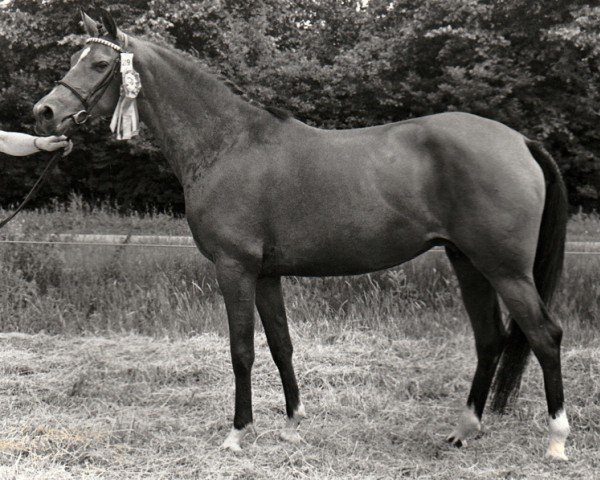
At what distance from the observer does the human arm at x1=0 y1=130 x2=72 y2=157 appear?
12.7 ft

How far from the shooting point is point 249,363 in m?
3.79

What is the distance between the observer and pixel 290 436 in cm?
386

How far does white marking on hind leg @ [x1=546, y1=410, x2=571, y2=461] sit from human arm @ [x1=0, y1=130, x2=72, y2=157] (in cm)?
297

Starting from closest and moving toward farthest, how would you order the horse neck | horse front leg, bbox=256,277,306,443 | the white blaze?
the white blaze → the horse neck → horse front leg, bbox=256,277,306,443

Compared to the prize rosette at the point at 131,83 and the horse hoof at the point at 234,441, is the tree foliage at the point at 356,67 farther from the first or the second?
the horse hoof at the point at 234,441

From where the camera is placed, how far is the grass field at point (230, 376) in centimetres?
358

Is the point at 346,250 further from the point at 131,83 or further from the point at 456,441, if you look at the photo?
the point at 131,83

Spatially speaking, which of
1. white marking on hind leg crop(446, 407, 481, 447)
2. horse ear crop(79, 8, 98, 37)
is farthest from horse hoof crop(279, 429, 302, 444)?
horse ear crop(79, 8, 98, 37)

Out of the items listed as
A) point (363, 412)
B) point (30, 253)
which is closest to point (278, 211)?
point (363, 412)

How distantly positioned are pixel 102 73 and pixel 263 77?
11.5 metres

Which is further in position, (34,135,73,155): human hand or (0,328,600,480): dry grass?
(34,135,73,155): human hand

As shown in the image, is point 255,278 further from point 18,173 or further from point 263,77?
point 18,173

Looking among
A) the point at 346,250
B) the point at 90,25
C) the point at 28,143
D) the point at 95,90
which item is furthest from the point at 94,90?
the point at 346,250

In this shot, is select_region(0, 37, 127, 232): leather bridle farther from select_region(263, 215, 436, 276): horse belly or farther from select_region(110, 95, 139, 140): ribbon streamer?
select_region(263, 215, 436, 276): horse belly
